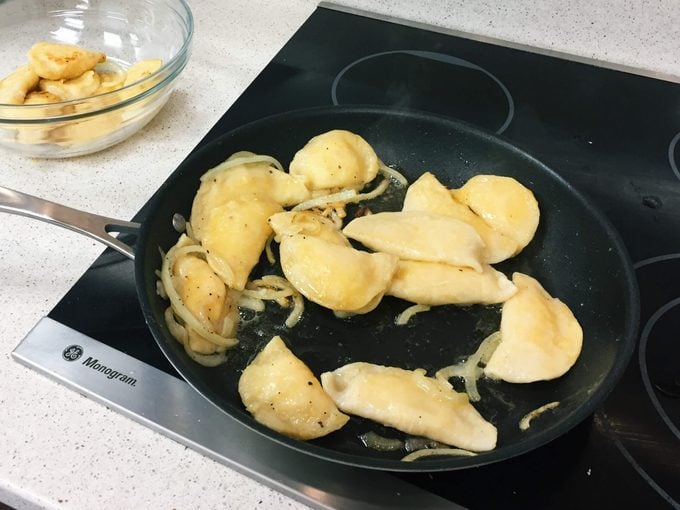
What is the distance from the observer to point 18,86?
116cm

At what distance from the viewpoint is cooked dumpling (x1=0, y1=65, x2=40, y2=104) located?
45.0 inches

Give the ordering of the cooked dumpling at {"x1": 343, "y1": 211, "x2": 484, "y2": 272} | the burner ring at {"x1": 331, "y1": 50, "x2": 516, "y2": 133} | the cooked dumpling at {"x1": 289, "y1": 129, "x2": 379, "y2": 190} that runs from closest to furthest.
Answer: the cooked dumpling at {"x1": 343, "y1": 211, "x2": 484, "y2": 272} < the cooked dumpling at {"x1": 289, "y1": 129, "x2": 379, "y2": 190} < the burner ring at {"x1": 331, "y1": 50, "x2": 516, "y2": 133}

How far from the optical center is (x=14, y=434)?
0.78m

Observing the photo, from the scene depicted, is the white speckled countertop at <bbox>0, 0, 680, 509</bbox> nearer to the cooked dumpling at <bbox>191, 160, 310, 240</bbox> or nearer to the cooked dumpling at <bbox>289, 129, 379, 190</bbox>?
the cooked dumpling at <bbox>191, 160, 310, 240</bbox>

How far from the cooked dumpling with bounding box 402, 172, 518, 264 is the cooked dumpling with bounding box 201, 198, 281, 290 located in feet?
0.86

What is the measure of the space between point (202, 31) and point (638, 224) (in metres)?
1.12

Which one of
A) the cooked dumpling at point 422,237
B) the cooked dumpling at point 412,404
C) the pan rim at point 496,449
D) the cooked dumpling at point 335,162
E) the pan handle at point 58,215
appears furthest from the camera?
the cooked dumpling at point 335,162

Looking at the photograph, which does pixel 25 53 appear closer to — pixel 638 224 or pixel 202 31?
pixel 202 31

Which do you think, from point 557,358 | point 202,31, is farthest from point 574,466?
point 202,31

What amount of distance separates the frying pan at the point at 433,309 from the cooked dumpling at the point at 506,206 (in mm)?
39

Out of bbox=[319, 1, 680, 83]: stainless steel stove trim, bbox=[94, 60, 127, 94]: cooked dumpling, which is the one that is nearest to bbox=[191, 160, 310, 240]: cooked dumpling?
bbox=[94, 60, 127, 94]: cooked dumpling

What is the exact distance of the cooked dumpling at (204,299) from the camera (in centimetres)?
88

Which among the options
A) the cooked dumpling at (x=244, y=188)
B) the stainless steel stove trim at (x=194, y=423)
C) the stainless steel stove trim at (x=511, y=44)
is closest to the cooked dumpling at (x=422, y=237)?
the cooked dumpling at (x=244, y=188)

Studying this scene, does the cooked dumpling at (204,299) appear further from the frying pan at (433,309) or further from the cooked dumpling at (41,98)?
the cooked dumpling at (41,98)
